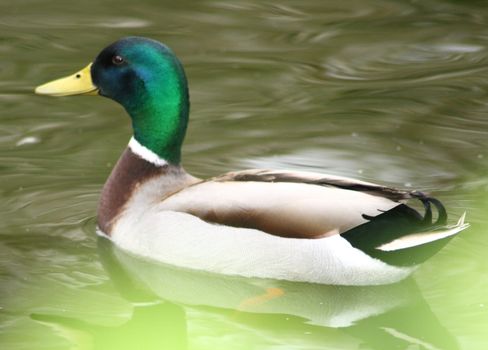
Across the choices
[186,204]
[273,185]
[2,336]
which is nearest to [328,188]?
[273,185]

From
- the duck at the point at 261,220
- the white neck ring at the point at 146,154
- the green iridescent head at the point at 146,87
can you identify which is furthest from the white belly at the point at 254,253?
the green iridescent head at the point at 146,87

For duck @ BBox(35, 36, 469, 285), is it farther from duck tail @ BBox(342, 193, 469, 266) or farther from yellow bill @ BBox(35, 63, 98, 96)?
yellow bill @ BBox(35, 63, 98, 96)

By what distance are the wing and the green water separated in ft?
0.99

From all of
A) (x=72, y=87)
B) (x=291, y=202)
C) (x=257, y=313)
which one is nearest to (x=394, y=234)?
(x=291, y=202)

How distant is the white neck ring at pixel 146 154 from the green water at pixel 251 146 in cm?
50

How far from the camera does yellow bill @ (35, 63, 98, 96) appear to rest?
7.20m

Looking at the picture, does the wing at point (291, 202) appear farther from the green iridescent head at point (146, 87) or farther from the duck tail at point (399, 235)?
the green iridescent head at point (146, 87)

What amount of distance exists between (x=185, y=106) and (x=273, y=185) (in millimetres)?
855

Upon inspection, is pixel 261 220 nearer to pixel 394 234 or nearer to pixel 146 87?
pixel 394 234

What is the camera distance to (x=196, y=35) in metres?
10.8

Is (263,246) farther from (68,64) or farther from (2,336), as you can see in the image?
(68,64)

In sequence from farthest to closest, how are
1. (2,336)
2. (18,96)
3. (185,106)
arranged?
(18,96) < (185,106) < (2,336)

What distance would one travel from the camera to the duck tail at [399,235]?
6152 millimetres

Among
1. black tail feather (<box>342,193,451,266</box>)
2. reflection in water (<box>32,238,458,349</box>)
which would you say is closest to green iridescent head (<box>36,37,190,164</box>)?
reflection in water (<box>32,238,458,349</box>)
